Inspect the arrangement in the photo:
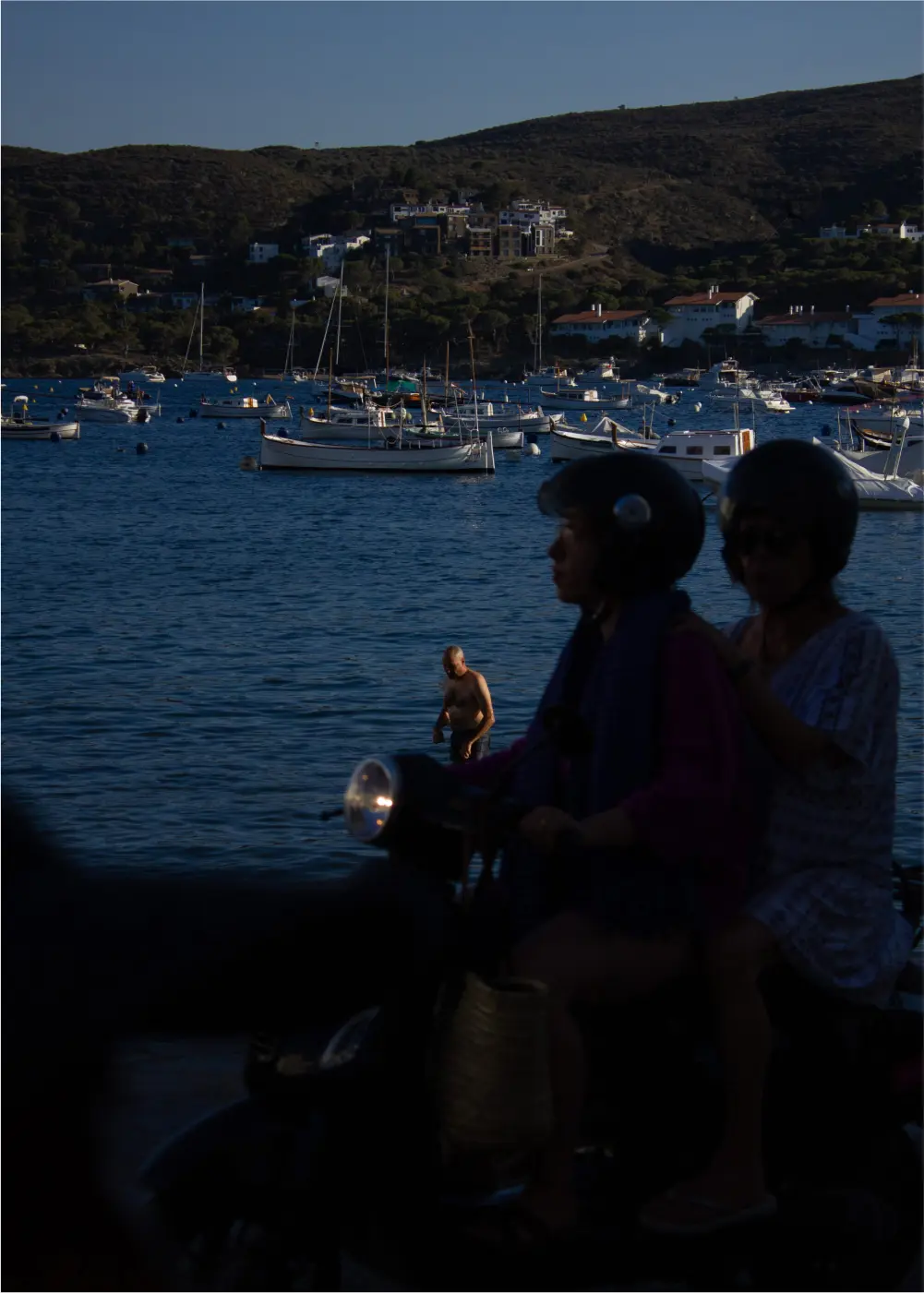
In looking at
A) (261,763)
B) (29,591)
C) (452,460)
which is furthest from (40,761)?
(452,460)

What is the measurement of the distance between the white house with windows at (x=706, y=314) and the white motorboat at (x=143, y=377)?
2270 inches

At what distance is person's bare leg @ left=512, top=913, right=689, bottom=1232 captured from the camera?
310cm

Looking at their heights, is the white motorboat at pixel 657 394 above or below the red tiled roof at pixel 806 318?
below

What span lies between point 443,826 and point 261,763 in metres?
11.7

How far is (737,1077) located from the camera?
10.8 ft

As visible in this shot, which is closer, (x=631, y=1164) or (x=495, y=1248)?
(x=495, y=1248)

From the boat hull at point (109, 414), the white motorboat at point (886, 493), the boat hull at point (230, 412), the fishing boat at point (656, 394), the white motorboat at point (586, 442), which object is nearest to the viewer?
the white motorboat at point (886, 493)

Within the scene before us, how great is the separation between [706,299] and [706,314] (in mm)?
1781

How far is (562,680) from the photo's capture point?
3.33m

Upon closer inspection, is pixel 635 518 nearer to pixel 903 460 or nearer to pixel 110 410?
pixel 903 460

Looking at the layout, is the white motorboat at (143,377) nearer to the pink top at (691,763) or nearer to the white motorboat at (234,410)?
the white motorboat at (234,410)

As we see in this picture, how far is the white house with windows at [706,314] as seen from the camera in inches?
7343

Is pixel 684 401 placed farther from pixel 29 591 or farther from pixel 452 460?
pixel 29 591

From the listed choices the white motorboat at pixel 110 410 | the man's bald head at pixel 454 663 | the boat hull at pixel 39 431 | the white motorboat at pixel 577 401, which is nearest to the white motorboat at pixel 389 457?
the boat hull at pixel 39 431
